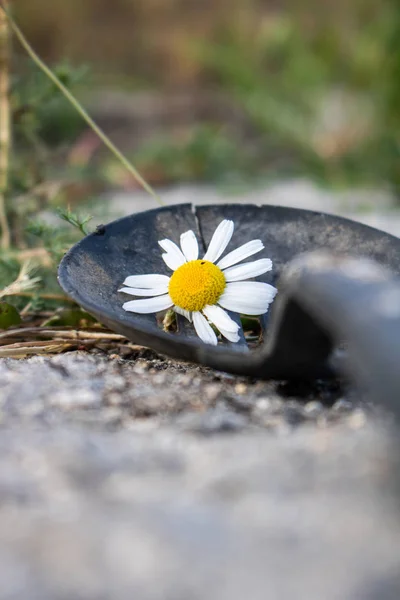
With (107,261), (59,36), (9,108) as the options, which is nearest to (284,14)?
(59,36)

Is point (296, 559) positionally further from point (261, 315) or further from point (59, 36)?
point (59, 36)

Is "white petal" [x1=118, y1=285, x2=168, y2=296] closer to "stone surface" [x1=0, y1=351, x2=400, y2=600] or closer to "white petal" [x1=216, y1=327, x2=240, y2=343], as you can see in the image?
"white petal" [x1=216, y1=327, x2=240, y2=343]

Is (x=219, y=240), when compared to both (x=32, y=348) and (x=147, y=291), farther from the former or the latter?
(x=32, y=348)

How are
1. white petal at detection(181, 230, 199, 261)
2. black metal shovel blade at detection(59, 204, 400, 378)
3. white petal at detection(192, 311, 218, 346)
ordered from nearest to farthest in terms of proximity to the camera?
1. black metal shovel blade at detection(59, 204, 400, 378)
2. white petal at detection(192, 311, 218, 346)
3. white petal at detection(181, 230, 199, 261)

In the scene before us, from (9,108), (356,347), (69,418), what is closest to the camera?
(356,347)

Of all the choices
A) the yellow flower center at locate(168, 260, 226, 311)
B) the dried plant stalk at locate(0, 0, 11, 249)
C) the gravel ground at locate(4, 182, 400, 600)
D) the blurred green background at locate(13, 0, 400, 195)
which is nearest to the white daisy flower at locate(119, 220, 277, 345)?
the yellow flower center at locate(168, 260, 226, 311)

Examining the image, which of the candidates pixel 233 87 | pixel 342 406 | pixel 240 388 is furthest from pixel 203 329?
pixel 233 87

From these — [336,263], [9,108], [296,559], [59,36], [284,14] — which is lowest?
[296,559]
